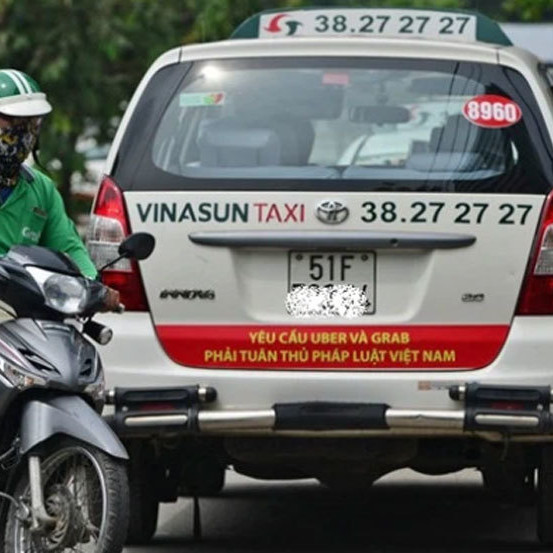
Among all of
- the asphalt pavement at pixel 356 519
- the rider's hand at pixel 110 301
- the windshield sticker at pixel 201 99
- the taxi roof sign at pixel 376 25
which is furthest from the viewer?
the taxi roof sign at pixel 376 25

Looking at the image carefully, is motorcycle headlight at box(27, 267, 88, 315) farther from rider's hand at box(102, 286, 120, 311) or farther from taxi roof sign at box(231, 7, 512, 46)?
taxi roof sign at box(231, 7, 512, 46)

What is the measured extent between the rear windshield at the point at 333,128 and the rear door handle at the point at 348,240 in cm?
17

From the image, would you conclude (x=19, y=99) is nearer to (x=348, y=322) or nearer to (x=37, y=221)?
(x=37, y=221)

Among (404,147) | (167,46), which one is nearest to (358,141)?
(404,147)

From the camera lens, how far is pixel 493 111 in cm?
774

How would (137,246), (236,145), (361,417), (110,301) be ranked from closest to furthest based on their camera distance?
(110,301) < (137,246) < (361,417) < (236,145)

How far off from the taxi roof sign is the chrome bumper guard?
6.23 ft

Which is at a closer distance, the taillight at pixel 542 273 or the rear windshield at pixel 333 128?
the taillight at pixel 542 273

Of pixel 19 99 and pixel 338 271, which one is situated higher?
pixel 19 99

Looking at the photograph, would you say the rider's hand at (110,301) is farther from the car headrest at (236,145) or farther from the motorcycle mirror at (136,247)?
the car headrest at (236,145)

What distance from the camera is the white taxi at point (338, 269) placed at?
296 inches

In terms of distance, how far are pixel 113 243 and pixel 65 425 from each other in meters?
1.31

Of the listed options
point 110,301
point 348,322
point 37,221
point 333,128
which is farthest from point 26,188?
point 333,128

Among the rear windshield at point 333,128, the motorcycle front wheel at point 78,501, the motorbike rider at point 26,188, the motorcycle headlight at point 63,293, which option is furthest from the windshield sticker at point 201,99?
the motorcycle front wheel at point 78,501
